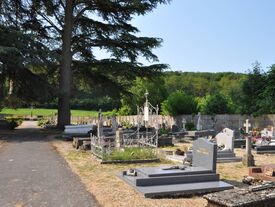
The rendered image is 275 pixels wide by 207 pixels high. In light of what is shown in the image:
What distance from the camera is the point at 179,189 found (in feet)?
31.9

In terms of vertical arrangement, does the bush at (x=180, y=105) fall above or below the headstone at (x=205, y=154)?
above

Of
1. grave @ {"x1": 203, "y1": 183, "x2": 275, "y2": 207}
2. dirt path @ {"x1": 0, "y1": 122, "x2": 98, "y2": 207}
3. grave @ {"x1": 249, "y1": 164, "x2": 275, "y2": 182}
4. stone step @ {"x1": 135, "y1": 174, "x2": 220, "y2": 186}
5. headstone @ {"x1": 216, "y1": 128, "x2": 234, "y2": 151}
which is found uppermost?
headstone @ {"x1": 216, "y1": 128, "x2": 234, "y2": 151}

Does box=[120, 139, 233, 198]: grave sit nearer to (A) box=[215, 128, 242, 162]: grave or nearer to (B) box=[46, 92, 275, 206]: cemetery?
(B) box=[46, 92, 275, 206]: cemetery

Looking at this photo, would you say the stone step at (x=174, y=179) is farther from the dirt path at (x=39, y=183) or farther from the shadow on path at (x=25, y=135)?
the shadow on path at (x=25, y=135)

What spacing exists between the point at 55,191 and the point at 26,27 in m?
25.9

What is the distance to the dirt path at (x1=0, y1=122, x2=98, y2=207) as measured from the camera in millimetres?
8648

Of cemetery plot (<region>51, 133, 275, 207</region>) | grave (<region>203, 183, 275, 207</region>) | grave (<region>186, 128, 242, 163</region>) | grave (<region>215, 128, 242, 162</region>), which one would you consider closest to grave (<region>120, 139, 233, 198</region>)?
cemetery plot (<region>51, 133, 275, 207</region>)

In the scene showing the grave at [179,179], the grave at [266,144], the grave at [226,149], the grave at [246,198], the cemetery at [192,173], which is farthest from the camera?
the grave at [266,144]

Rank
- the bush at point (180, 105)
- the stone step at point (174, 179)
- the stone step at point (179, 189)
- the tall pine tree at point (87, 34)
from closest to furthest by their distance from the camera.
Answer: the stone step at point (179, 189) < the stone step at point (174, 179) < the tall pine tree at point (87, 34) < the bush at point (180, 105)

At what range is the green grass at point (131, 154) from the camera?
14.9 metres

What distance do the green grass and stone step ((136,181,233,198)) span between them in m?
4.99

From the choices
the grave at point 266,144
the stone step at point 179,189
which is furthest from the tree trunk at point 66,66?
the stone step at point 179,189

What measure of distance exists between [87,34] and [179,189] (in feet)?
86.1

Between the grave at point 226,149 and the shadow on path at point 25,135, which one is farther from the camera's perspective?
the shadow on path at point 25,135
